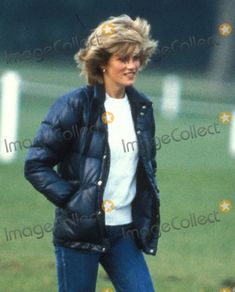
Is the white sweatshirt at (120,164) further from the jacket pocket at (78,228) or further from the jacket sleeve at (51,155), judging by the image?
the jacket sleeve at (51,155)

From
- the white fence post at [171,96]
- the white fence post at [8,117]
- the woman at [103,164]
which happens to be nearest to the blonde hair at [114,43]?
the woman at [103,164]

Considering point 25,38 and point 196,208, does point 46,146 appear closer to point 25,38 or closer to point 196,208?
point 196,208

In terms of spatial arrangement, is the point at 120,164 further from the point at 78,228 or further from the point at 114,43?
the point at 114,43

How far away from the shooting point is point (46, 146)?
5.09 m

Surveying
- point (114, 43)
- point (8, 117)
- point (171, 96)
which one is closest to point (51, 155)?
point (114, 43)

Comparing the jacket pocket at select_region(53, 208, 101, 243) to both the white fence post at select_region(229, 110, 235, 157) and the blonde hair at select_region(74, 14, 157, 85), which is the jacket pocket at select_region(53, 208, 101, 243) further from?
the white fence post at select_region(229, 110, 235, 157)

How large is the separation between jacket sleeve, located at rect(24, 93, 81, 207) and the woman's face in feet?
0.79

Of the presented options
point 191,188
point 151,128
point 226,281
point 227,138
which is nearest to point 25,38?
point 227,138

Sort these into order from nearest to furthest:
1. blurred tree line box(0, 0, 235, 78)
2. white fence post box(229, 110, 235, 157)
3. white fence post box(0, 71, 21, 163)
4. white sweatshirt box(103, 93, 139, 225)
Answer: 1. white sweatshirt box(103, 93, 139, 225)
2. white fence post box(0, 71, 21, 163)
3. white fence post box(229, 110, 235, 157)
4. blurred tree line box(0, 0, 235, 78)

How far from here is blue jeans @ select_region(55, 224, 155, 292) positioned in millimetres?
5125

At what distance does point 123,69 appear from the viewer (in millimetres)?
5105

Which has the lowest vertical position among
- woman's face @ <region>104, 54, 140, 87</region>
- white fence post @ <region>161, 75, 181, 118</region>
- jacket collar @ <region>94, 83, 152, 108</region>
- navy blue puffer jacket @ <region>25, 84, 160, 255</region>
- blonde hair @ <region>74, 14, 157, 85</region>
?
white fence post @ <region>161, 75, 181, 118</region>

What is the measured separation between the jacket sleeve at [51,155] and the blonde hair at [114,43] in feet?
0.78

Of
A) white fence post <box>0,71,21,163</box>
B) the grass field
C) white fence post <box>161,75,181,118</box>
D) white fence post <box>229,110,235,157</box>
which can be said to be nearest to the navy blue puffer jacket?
the grass field
